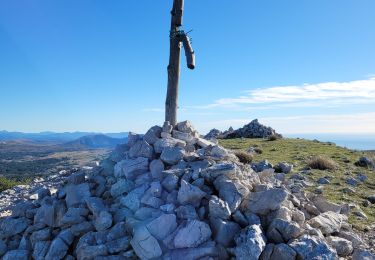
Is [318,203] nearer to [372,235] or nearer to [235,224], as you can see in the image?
[372,235]

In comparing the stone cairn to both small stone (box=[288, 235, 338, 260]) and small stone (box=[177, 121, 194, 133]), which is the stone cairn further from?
small stone (box=[177, 121, 194, 133])

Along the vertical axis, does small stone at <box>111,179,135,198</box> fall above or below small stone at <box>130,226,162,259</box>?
above

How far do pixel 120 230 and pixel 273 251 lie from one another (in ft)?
11.3

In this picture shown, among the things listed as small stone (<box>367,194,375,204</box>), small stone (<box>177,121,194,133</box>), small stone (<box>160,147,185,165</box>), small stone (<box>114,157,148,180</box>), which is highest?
small stone (<box>177,121,194,133</box>)

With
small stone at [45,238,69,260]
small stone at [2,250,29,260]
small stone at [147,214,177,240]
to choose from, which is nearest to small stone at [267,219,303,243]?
small stone at [147,214,177,240]

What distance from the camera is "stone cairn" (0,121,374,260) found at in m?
8.25

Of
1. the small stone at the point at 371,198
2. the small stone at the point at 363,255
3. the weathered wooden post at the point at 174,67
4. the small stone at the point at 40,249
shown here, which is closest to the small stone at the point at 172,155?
the weathered wooden post at the point at 174,67

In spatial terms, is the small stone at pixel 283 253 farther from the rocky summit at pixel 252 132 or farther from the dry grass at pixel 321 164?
the rocky summit at pixel 252 132

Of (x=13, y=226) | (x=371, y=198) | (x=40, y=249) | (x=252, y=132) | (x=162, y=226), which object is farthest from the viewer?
(x=252, y=132)

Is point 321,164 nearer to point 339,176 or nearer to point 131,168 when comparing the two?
point 339,176

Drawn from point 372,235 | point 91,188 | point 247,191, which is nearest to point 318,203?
point 372,235

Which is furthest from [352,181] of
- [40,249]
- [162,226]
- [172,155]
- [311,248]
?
[40,249]

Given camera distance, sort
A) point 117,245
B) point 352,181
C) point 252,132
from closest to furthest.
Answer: point 117,245
point 352,181
point 252,132

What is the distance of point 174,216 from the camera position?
28.8 ft
